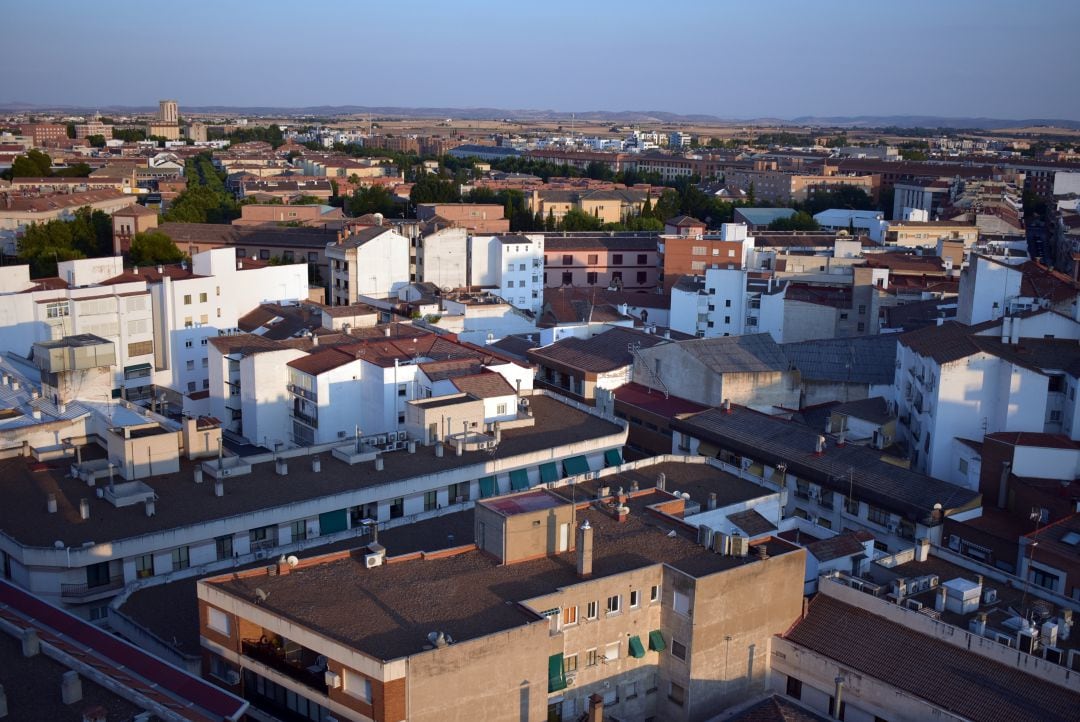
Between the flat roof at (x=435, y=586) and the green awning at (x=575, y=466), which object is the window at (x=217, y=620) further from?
the green awning at (x=575, y=466)

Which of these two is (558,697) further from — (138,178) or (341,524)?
(138,178)

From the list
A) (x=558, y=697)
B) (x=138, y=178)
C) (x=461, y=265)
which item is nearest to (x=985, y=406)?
(x=558, y=697)

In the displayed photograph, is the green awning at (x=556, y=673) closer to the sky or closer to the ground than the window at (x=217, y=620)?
closer to the ground

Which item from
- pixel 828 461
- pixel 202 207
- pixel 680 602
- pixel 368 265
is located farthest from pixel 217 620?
pixel 202 207

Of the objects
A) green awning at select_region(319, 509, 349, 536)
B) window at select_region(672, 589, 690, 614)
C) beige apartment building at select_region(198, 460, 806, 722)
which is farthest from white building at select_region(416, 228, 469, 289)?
window at select_region(672, 589, 690, 614)

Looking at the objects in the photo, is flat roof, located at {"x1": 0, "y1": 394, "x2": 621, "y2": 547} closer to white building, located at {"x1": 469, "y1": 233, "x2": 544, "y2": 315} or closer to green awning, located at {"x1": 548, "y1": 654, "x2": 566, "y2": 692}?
green awning, located at {"x1": 548, "y1": 654, "x2": 566, "y2": 692}

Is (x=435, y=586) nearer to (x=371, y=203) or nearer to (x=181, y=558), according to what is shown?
(x=181, y=558)

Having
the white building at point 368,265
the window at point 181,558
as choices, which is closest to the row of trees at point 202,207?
the white building at point 368,265
